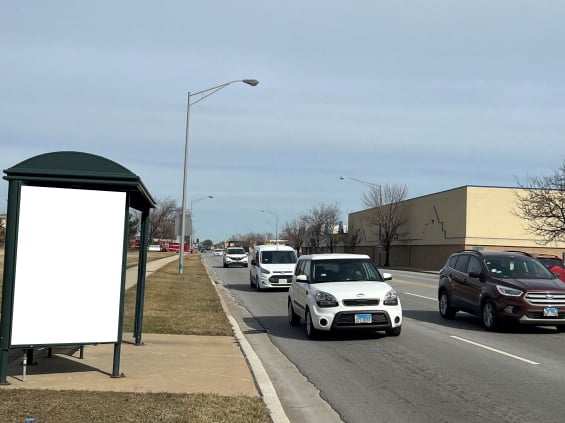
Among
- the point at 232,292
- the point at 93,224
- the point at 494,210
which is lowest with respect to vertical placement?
the point at 232,292

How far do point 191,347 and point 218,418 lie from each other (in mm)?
4176

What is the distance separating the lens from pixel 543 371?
354 inches

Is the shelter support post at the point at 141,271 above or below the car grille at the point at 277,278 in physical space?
above

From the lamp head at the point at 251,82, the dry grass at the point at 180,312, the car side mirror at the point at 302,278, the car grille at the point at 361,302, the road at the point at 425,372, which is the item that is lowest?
the road at the point at 425,372

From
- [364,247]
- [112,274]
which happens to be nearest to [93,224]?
[112,274]

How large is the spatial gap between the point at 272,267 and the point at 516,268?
38.4 ft

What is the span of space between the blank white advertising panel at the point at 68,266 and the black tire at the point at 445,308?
1009 centimetres

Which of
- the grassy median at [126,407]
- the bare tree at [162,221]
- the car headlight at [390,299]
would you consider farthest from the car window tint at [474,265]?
the bare tree at [162,221]

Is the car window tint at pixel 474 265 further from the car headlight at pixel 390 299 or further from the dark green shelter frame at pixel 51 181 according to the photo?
the dark green shelter frame at pixel 51 181

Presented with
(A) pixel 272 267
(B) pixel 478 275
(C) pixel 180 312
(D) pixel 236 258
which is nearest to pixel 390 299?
(B) pixel 478 275

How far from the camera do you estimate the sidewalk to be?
709 cm

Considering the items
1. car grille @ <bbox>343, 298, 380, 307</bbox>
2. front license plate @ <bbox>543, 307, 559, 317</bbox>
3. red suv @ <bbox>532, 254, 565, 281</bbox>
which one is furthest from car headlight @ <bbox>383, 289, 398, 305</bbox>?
red suv @ <bbox>532, 254, 565, 281</bbox>

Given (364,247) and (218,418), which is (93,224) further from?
(364,247)

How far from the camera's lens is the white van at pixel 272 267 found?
23719mm
